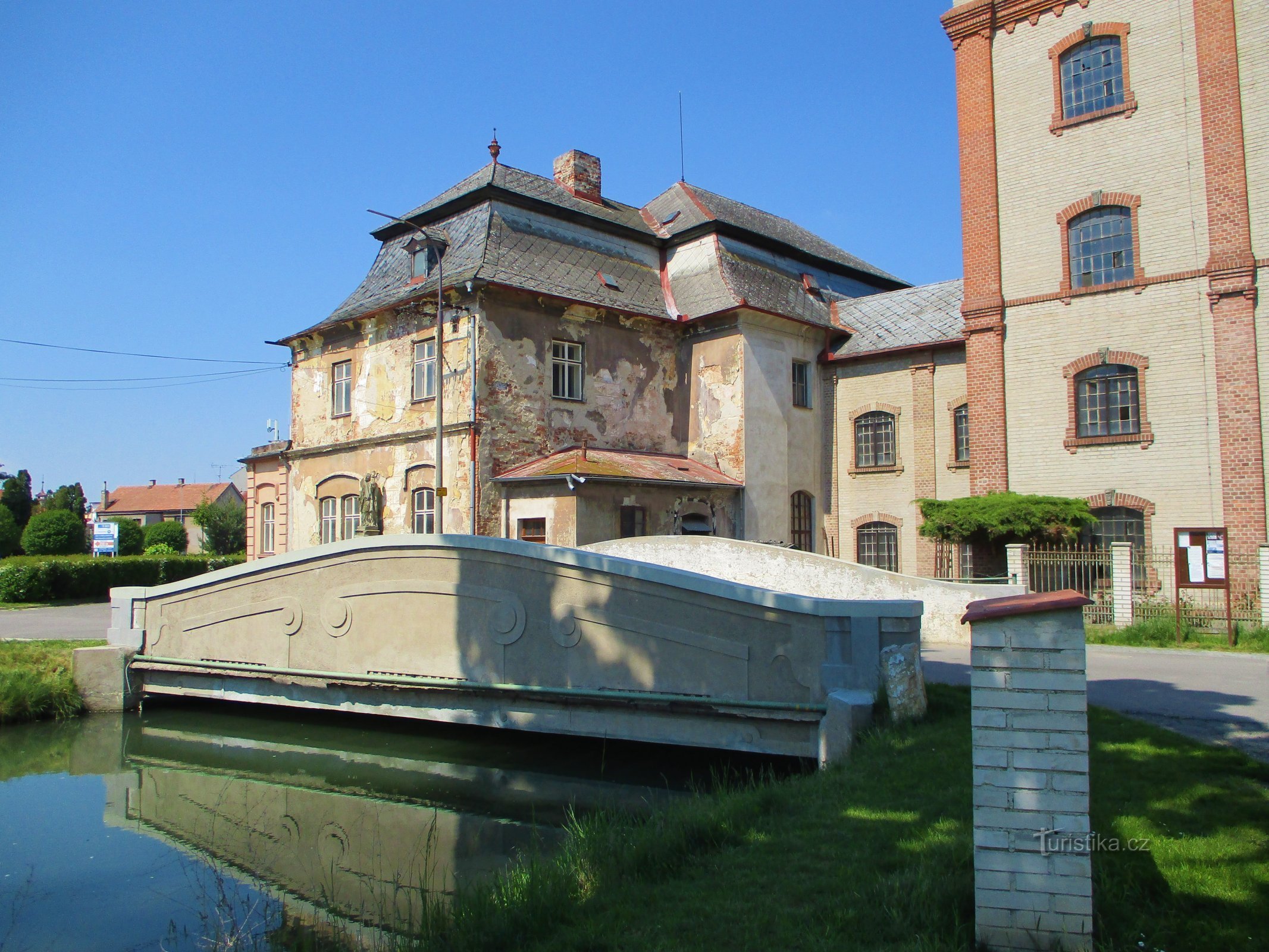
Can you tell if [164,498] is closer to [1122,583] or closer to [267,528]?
[267,528]

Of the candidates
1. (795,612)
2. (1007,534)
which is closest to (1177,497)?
(1007,534)

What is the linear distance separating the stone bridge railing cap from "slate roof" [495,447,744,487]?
50.5 ft

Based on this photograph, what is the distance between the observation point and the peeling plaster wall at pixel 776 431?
23500 mm

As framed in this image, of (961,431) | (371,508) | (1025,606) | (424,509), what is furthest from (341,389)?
(1025,606)

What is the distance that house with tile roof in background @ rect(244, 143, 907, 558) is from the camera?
2042 cm

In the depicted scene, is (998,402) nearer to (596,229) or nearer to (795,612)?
(596,229)

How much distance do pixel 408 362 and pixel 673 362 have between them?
7.28m

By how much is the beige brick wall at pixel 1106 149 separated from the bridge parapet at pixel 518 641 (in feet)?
49.9

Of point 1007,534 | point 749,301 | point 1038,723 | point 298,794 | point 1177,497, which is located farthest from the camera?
point 749,301

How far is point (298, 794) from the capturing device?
9.76 metres

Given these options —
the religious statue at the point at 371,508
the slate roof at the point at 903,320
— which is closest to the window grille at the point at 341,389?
the religious statue at the point at 371,508

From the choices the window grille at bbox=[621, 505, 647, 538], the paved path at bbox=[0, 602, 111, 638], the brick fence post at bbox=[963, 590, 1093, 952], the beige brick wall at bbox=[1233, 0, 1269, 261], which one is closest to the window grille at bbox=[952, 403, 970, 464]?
the beige brick wall at bbox=[1233, 0, 1269, 261]

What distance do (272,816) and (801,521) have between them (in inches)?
723

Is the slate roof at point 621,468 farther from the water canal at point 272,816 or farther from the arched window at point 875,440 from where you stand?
the water canal at point 272,816
